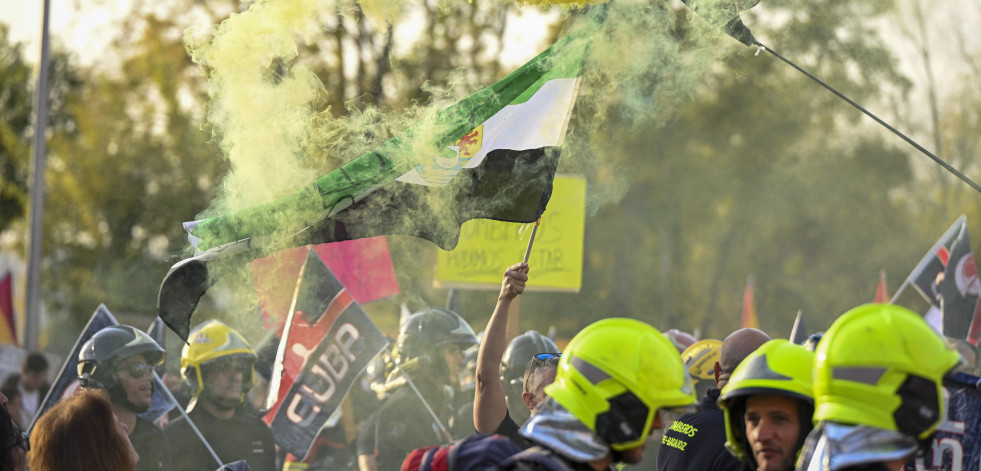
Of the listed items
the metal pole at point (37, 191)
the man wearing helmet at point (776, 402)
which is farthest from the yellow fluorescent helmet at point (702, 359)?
the metal pole at point (37, 191)

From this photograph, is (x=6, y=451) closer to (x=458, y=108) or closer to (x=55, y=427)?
(x=55, y=427)

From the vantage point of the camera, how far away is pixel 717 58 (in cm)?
593

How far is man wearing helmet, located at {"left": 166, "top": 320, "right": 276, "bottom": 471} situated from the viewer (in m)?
6.97

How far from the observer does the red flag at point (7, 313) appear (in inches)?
495

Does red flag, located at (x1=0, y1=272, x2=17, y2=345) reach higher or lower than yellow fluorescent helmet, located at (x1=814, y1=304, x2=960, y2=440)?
lower

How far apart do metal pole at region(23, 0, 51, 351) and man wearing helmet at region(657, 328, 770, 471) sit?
11076 mm

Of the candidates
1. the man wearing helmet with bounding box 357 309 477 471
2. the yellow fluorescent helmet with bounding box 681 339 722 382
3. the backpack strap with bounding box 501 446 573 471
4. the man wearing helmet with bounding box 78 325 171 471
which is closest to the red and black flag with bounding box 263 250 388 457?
the man wearing helmet with bounding box 357 309 477 471

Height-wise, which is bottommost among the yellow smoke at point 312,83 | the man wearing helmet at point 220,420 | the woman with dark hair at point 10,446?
the man wearing helmet at point 220,420

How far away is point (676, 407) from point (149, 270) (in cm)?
2091

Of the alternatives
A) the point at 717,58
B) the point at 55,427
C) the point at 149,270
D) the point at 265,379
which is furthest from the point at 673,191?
the point at 55,427

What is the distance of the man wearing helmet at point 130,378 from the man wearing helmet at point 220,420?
45cm

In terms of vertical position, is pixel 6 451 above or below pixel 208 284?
below

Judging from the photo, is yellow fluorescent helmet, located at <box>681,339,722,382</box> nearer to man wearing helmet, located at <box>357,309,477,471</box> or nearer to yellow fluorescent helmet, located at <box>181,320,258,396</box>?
man wearing helmet, located at <box>357,309,477,471</box>

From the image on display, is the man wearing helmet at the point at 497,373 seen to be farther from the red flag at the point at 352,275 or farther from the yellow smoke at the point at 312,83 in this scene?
the red flag at the point at 352,275
